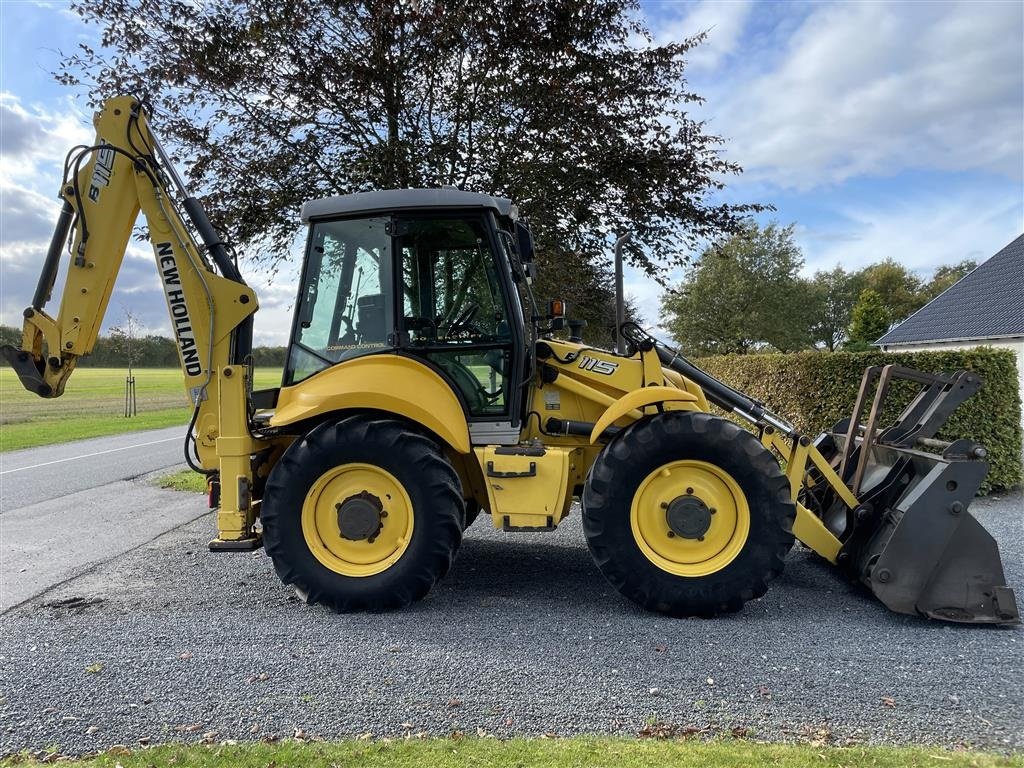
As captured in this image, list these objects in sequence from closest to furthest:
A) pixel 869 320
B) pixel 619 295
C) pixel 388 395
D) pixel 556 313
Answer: pixel 619 295
pixel 388 395
pixel 556 313
pixel 869 320

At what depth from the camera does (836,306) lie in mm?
53938

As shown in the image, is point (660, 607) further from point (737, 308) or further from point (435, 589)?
point (737, 308)

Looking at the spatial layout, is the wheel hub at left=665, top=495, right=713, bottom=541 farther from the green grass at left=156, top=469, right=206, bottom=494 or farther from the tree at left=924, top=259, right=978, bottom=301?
the tree at left=924, top=259, right=978, bottom=301

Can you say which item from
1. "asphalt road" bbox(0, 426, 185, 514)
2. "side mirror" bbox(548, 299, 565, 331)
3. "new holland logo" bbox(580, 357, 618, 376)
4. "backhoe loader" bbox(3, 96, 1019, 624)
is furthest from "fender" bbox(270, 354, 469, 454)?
"asphalt road" bbox(0, 426, 185, 514)

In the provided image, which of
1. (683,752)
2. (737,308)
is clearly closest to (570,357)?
(683,752)

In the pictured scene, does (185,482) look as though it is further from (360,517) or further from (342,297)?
(360,517)

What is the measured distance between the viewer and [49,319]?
195 inches

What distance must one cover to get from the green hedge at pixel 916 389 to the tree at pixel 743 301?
28036mm

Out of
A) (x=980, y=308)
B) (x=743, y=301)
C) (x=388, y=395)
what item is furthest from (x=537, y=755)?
(x=743, y=301)

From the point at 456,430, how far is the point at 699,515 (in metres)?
1.66

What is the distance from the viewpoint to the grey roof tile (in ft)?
64.7

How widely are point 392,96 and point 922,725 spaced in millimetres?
7417

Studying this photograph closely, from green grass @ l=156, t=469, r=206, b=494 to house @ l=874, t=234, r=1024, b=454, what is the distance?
1854 cm

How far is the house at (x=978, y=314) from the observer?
1933cm
